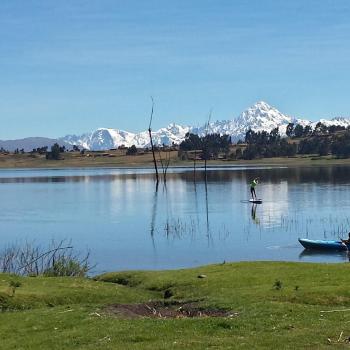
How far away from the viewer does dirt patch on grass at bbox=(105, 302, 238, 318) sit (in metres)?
20.9

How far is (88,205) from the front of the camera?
82312mm

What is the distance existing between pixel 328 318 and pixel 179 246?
29.5 metres

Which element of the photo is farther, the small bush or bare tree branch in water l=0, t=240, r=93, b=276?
bare tree branch in water l=0, t=240, r=93, b=276

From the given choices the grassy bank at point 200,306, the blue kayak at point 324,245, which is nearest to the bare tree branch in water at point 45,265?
the grassy bank at point 200,306

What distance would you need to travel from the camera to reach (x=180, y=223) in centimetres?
6178

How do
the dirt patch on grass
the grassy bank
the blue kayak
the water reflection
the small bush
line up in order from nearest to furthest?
the grassy bank → the dirt patch on grass → the small bush → the water reflection → the blue kayak

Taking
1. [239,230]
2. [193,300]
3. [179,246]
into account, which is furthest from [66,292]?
[239,230]

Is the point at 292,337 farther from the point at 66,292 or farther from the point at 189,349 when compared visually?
the point at 66,292

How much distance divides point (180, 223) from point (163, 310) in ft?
129

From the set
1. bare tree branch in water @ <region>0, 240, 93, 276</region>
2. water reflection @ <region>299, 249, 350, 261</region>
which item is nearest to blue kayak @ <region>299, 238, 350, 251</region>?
water reflection @ <region>299, 249, 350, 261</region>

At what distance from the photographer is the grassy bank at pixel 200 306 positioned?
16.3 metres

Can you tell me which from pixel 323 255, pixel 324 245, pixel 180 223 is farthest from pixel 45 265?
pixel 180 223

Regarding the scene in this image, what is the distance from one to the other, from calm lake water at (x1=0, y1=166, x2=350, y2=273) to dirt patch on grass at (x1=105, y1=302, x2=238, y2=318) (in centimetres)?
1629

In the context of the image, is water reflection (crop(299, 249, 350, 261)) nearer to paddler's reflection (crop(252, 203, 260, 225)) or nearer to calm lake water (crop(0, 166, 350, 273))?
calm lake water (crop(0, 166, 350, 273))
